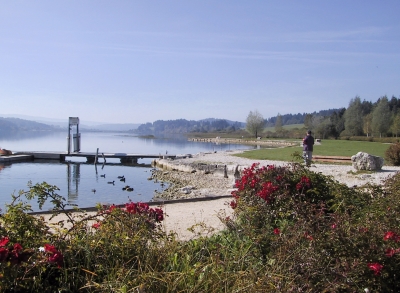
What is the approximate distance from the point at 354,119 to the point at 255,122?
23146 mm

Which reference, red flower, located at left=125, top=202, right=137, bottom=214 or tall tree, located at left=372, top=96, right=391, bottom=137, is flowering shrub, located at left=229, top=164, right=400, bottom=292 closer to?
red flower, located at left=125, top=202, right=137, bottom=214

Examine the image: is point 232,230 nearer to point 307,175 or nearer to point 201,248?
point 201,248

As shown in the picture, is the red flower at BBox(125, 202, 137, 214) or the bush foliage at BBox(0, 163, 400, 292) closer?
the bush foliage at BBox(0, 163, 400, 292)

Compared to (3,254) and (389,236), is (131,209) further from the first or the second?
(389,236)

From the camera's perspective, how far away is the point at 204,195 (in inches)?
481

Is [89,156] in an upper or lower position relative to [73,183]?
upper

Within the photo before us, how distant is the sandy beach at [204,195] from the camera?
711 cm

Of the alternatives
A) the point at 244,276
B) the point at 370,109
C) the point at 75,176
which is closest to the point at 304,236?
the point at 244,276

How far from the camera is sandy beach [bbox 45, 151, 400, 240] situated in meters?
7.11

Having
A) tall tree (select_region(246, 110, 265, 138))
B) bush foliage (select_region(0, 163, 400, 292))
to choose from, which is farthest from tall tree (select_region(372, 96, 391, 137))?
bush foliage (select_region(0, 163, 400, 292))

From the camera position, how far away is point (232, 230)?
4.93 metres

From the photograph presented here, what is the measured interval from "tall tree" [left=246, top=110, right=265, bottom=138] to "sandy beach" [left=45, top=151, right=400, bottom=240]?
71397 millimetres

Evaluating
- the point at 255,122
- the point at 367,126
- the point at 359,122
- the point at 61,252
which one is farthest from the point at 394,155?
the point at 255,122

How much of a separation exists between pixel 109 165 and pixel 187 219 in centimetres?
2396
